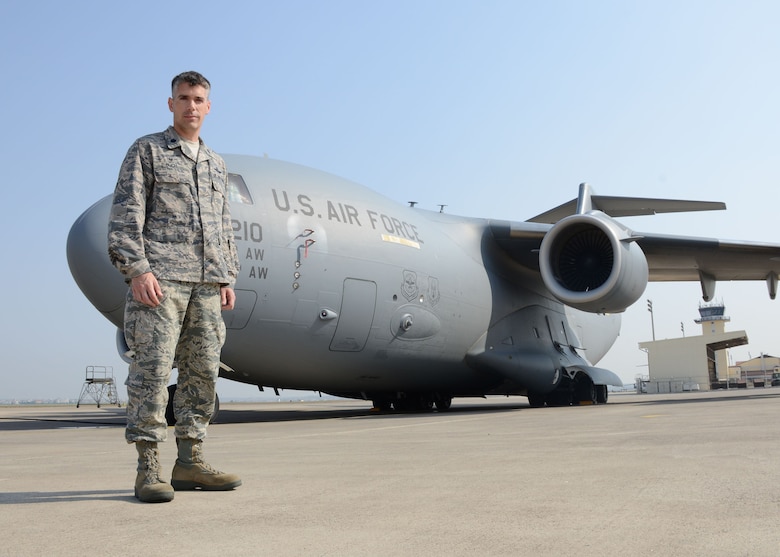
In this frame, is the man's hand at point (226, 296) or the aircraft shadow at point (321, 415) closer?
the man's hand at point (226, 296)

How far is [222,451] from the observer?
5551mm

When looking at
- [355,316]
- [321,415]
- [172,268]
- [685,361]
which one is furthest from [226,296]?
[685,361]

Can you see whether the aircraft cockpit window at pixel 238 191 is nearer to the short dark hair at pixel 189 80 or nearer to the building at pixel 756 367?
the short dark hair at pixel 189 80

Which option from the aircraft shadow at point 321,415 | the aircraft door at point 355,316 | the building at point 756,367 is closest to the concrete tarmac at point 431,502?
the aircraft door at point 355,316

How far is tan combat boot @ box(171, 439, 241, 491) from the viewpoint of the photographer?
3.49m

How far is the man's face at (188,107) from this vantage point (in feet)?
12.1

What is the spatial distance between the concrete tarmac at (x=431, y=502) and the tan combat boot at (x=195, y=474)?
0.07 metres

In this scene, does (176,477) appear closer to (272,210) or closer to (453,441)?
(453,441)

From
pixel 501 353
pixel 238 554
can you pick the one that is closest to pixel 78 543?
pixel 238 554

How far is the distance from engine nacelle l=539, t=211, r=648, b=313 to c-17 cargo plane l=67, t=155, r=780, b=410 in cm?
2

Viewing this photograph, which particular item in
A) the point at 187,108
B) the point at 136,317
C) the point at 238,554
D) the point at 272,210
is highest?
the point at 272,210

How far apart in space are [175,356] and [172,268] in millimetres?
487

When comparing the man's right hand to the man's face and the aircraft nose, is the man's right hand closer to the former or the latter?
the man's face

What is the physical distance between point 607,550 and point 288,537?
3.24 ft
